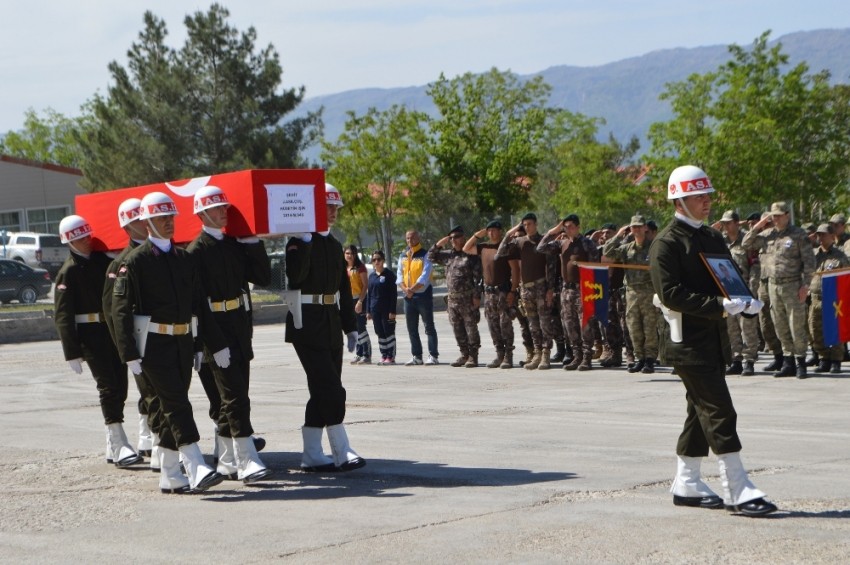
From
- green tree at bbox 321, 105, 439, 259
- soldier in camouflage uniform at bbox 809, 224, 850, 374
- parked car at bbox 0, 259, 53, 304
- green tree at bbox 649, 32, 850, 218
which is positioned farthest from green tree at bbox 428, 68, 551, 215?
soldier in camouflage uniform at bbox 809, 224, 850, 374

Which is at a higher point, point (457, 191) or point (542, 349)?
point (457, 191)

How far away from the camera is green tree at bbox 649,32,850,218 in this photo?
154 ft

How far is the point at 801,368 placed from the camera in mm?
A: 16047

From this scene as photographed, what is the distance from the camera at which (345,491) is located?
9.39 meters

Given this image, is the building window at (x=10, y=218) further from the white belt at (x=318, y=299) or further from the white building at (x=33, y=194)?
the white belt at (x=318, y=299)

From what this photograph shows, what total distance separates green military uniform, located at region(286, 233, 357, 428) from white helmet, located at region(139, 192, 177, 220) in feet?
3.86

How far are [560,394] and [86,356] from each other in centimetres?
618

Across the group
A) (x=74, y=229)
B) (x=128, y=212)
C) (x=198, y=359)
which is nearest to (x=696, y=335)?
(x=198, y=359)

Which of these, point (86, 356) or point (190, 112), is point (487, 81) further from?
point (86, 356)

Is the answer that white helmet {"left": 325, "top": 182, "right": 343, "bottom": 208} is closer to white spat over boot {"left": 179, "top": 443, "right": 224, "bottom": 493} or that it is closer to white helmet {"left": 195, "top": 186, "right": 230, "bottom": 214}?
white helmet {"left": 195, "top": 186, "right": 230, "bottom": 214}

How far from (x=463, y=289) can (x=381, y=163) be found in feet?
127

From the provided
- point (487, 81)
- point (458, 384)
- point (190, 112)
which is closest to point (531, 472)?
point (458, 384)

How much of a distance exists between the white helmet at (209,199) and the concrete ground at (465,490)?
2.16 metres

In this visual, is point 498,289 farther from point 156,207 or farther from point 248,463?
point 156,207
